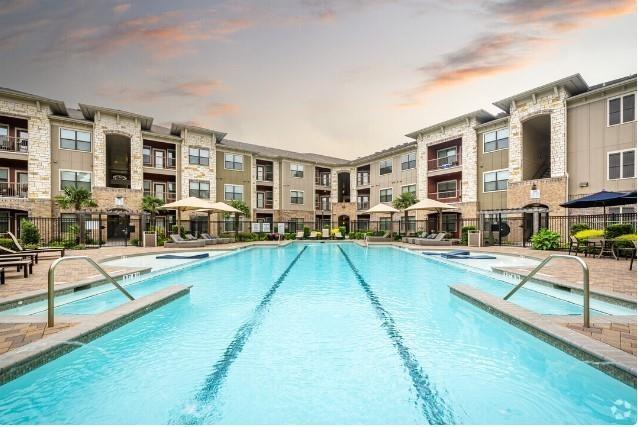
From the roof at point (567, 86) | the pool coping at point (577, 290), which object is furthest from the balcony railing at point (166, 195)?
the roof at point (567, 86)

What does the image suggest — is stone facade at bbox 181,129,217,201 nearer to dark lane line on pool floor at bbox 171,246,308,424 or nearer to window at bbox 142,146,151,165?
window at bbox 142,146,151,165

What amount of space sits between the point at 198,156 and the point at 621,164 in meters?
30.4

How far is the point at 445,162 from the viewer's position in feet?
93.4

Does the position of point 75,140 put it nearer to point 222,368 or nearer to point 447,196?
point 222,368

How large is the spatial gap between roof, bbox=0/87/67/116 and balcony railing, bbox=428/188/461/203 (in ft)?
99.9

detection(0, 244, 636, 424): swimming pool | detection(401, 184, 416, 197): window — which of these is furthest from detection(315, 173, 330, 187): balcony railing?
detection(0, 244, 636, 424): swimming pool

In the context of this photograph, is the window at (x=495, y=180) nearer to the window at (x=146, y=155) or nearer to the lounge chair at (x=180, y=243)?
the lounge chair at (x=180, y=243)

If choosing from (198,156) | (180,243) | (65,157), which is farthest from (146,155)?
(180,243)

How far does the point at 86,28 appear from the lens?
9.05 metres

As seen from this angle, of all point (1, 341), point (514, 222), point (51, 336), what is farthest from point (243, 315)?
point (514, 222)

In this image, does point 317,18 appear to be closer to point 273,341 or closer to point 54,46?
point 54,46

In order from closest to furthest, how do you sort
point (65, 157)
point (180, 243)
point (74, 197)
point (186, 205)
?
point (180, 243)
point (186, 205)
point (74, 197)
point (65, 157)

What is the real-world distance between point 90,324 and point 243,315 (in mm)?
2405

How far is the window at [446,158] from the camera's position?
→ 27500 millimetres
